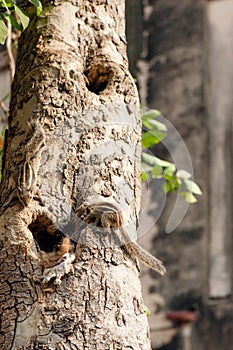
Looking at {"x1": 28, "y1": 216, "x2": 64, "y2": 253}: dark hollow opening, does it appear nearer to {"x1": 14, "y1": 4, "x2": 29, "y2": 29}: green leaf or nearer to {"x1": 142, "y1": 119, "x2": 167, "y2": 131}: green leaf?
{"x1": 14, "y1": 4, "x2": 29, "y2": 29}: green leaf

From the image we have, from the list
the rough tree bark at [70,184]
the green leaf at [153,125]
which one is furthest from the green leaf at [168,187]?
the rough tree bark at [70,184]

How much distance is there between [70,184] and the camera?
3.39 meters

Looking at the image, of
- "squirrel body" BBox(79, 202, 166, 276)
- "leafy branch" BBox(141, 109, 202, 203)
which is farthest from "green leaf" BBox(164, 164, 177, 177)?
"squirrel body" BBox(79, 202, 166, 276)

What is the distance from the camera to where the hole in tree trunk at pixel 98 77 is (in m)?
3.66

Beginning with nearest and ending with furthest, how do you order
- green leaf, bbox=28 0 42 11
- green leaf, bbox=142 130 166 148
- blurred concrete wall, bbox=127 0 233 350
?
green leaf, bbox=28 0 42 11, green leaf, bbox=142 130 166 148, blurred concrete wall, bbox=127 0 233 350

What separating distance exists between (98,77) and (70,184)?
0.50m

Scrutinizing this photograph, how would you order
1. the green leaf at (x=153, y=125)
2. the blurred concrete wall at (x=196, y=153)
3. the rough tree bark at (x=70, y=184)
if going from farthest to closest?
1. the blurred concrete wall at (x=196, y=153)
2. the green leaf at (x=153, y=125)
3. the rough tree bark at (x=70, y=184)

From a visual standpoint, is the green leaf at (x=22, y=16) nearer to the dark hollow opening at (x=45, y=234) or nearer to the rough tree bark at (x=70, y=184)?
the rough tree bark at (x=70, y=184)

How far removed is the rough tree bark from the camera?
3.18 m

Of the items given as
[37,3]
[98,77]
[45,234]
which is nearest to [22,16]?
[37,3]

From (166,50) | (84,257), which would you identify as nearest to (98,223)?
(84,257)

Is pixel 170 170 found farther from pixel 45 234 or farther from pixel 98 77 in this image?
pixel 45 234

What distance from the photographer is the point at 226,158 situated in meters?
11.4

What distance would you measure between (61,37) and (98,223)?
31.4 inches
